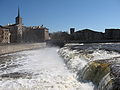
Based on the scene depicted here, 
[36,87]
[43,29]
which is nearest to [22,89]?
[36,87]

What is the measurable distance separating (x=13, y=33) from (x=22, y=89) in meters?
100

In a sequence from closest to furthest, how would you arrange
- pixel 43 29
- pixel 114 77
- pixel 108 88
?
pixel 108 88, pixel 114 77, pixel 43 29

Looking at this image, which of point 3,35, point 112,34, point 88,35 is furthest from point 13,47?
point 112,34

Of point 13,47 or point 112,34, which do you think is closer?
point 13,47

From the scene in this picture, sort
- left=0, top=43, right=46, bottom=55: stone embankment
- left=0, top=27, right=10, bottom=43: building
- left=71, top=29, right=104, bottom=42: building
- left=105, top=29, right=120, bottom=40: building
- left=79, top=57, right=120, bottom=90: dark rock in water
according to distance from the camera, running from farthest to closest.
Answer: left=105, top=29, right=120, bottom=40: building < left=71, top=29, right=104, bottom=42: building < left=0, top=27, right=10, bottom=43: building < left=0, top=43, right=46, bottom=55: stone embankment < left=79, top=57, right=120, bottom=90: dark rock in water

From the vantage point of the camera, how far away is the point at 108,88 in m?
7.11

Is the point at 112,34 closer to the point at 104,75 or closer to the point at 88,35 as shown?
the point at 88,35

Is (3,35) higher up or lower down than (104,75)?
higher up

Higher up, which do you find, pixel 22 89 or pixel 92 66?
pixel 92 66

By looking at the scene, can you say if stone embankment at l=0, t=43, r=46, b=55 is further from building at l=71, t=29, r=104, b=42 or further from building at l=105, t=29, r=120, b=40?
building at l=105, t=29, r=120, b=40

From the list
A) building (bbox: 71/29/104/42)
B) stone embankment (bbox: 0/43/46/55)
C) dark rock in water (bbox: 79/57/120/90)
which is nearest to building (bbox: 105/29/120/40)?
building (bbox: 71/29/104/42)

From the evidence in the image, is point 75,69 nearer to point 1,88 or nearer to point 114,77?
point 1,88

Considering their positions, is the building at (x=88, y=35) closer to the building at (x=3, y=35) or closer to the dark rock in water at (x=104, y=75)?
the building at (x=3, y=35)

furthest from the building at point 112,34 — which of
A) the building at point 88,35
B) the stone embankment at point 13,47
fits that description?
the stone embankment at point 13,47
